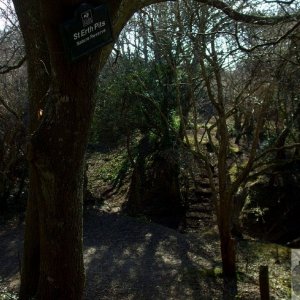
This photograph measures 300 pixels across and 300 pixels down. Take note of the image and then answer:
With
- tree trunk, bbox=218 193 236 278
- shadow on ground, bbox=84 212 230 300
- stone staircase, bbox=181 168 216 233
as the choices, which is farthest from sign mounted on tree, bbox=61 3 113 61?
stone staircase, bbox=181 168 216 233

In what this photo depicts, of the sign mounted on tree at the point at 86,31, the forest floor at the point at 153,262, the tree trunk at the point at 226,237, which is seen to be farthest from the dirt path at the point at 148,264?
the sign mounted on tree at the point at 86,31

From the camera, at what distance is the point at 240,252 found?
9.55 m

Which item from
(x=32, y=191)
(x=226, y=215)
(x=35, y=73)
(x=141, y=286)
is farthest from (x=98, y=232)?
(x=35, y=73)

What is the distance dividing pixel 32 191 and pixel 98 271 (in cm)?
352

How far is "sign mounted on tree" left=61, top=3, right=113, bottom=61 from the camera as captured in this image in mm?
3385

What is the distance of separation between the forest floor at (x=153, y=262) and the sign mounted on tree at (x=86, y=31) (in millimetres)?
3503

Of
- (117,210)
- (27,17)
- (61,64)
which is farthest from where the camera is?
(117,210)

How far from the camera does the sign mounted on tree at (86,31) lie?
338 cm

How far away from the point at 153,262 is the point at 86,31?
21.7ft

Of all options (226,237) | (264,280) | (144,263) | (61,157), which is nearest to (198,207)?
(144,263)

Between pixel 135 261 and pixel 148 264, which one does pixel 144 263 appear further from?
pixel 135 261

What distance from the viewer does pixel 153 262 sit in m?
9.25

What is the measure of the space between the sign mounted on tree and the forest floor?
3503 millimetres

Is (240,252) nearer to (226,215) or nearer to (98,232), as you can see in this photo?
(226,215)
